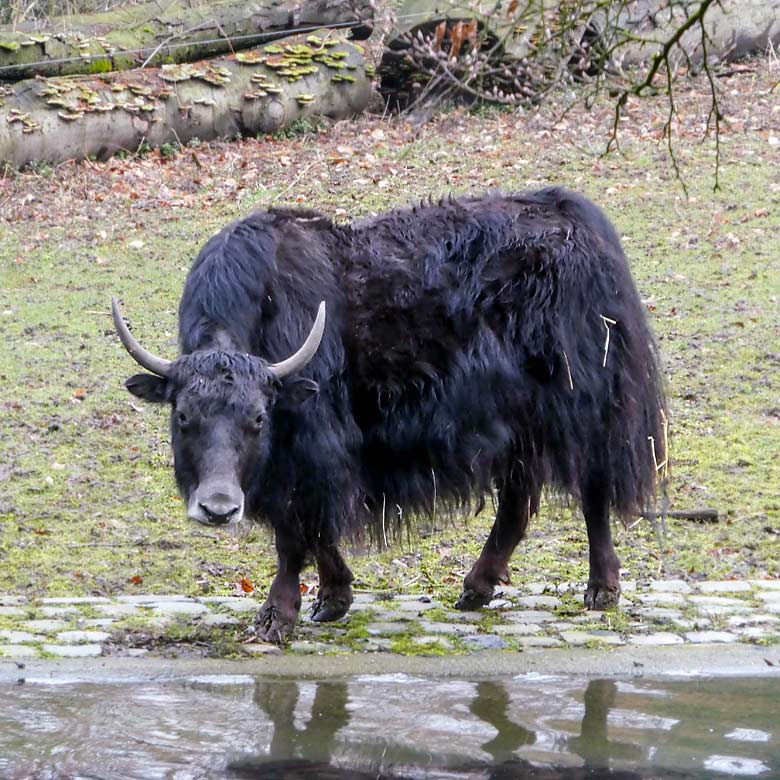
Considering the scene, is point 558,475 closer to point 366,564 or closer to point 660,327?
point 366,564

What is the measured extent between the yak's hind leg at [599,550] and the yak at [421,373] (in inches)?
0.4

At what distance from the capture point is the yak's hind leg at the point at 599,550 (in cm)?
666

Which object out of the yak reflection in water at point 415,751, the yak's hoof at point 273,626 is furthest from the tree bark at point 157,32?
the yak reflection in water at point 415,751

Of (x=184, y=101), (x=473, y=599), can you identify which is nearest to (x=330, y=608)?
(x=473, y=599)

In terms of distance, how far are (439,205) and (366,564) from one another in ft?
6.78

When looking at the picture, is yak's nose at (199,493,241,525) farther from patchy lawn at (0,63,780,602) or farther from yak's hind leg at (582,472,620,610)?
yak's hind leg at (582,472,620,610)

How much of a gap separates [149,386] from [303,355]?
695 millimetres

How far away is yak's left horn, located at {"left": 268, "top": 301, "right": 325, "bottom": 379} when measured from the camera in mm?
5844

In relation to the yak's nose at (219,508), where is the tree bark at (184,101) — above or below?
above

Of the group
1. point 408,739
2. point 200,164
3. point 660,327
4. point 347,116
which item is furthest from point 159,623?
point 347,116

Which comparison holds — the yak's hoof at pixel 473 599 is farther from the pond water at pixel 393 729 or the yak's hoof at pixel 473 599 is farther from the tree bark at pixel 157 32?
the tree bark at pixel 157 32

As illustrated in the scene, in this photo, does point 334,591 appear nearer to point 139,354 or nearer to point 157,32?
point 139,354

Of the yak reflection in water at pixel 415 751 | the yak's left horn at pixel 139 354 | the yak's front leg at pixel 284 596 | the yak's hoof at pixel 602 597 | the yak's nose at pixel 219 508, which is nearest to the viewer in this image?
the yak reflection in water at pixel 415 751

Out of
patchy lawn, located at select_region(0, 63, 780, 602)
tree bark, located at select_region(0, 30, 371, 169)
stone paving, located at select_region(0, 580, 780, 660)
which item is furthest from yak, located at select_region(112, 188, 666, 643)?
tree bark, located at select_region(0, 30, 371, 169)
